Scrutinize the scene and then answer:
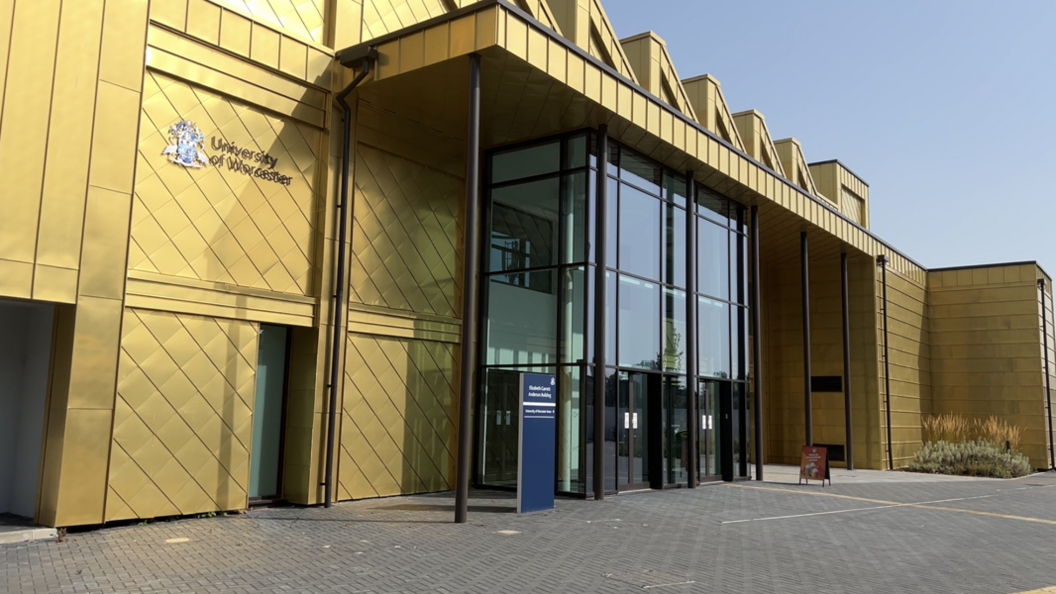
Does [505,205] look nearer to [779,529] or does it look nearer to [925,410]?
[779,529]

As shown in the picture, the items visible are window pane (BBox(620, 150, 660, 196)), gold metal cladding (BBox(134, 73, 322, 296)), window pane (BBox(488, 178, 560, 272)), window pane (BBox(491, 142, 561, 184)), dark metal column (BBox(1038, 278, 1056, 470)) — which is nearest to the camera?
gold metal cladding (BBox(134, 73, 322, 296))

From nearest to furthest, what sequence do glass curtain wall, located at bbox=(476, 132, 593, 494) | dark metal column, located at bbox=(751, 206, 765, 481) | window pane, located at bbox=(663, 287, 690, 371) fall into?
glass curtain wall, located at bbox=(476, 132, 593, 494)
window pane, located at bbox=(663, 287, 690, 371)
dark metal column, located at bbox=(751, 206, 765, 481)

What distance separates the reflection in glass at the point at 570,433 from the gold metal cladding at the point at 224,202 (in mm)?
5012

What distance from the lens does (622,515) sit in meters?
13.0

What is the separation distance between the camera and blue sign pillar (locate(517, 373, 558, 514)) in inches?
502

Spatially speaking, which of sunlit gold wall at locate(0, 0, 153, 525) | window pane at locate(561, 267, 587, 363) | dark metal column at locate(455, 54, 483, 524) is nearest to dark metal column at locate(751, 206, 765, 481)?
window pane at locate(561, 267, 587, 363)

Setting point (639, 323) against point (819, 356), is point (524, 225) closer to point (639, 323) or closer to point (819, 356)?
point (639, 323)

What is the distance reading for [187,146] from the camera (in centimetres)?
1184

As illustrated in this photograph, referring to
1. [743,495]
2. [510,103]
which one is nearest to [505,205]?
[510,103]

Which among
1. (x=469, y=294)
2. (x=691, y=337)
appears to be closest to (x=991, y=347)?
(x=691, y=337)

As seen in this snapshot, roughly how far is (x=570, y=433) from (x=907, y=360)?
20660 mm

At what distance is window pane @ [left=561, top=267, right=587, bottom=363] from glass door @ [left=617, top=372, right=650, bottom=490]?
1405 millimetres

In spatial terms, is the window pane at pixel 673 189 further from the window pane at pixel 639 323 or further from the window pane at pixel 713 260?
the window pane at pixel 639 323

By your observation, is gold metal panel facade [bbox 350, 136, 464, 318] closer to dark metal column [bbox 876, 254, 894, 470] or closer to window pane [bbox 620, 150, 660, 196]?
window pane [bbox 620, 150, 660, 196]
